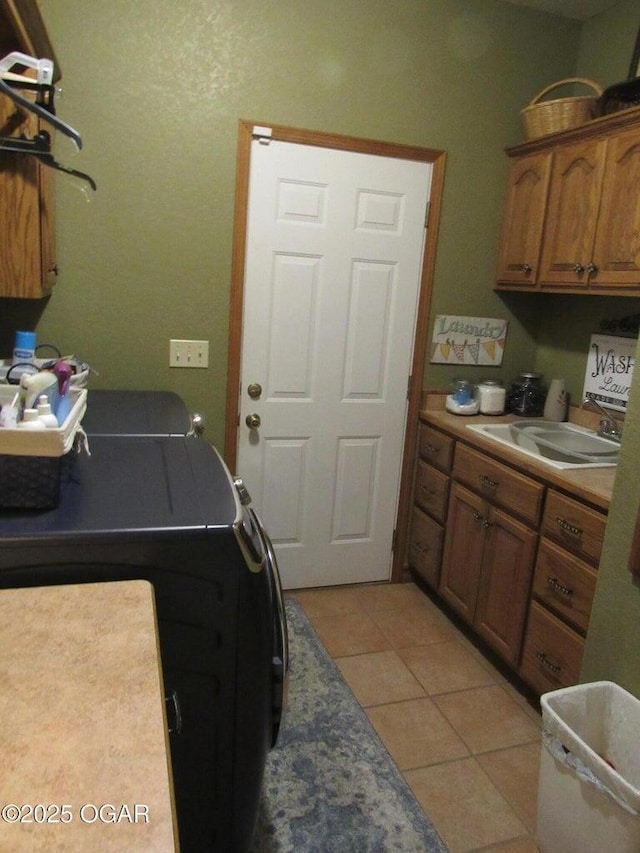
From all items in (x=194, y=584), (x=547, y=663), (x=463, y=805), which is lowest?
(x=463, y=805)

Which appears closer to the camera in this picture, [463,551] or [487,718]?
[487,718]

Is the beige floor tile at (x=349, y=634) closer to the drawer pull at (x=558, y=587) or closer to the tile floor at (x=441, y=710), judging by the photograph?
the tile floor at (x=441, y=710)

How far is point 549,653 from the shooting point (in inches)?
82.9

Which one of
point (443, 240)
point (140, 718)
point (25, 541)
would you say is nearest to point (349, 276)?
point (443, 240)

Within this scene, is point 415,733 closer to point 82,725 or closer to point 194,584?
point 194,584

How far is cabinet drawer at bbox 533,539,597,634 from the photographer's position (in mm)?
1947

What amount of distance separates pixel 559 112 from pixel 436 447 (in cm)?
150

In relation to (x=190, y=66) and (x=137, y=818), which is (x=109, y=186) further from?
(x=137, y=818)

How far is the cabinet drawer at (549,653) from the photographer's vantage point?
2.00 m

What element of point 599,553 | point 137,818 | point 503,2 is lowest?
point 599,553

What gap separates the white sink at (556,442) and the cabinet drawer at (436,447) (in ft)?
0.46

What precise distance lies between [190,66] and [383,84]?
0.82 meters

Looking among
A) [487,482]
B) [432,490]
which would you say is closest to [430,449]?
[432,490]

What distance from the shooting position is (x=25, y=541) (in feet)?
3.48
